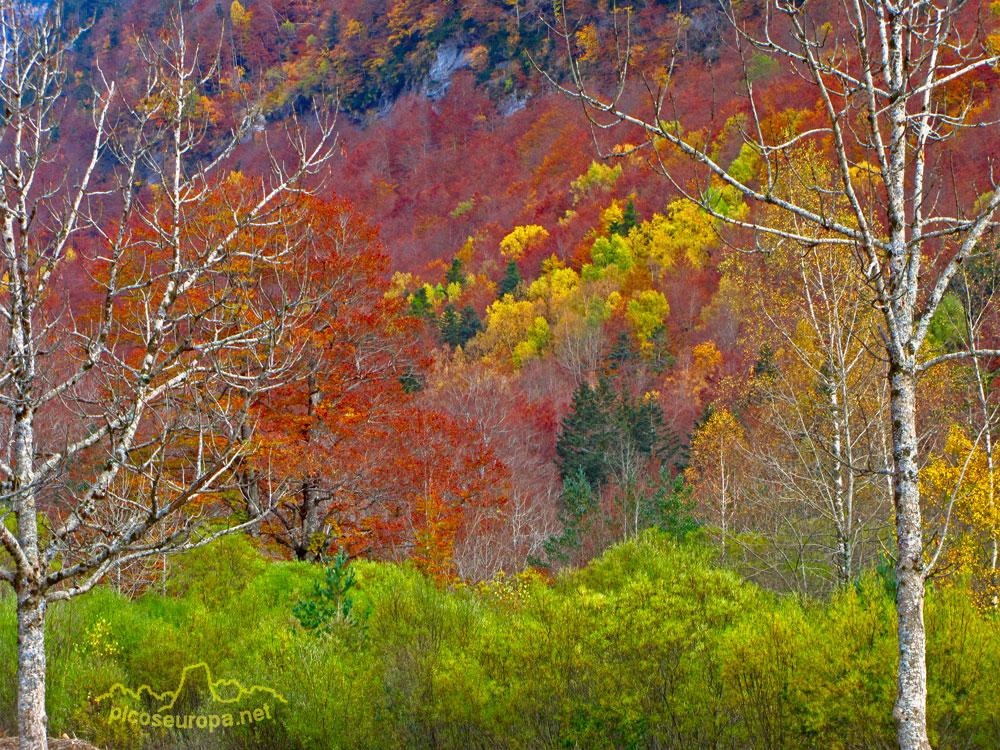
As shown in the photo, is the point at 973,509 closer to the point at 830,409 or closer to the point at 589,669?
the point at 830,409

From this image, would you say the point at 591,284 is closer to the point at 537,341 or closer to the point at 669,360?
the point at 537,341

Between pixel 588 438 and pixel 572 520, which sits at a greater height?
pixel 588 438

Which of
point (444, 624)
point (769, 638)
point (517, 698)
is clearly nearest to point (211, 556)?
point (444, 624)

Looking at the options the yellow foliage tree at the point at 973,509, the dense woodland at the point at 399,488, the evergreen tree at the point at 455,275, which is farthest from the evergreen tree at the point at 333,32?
the yellow foliage tree at the point at 973,509

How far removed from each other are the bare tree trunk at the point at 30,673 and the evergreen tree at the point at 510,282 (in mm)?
59395

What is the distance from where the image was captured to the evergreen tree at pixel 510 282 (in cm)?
6419

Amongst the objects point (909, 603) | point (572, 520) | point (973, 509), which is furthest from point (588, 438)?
point (909, 603)

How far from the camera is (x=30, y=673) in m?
4.87

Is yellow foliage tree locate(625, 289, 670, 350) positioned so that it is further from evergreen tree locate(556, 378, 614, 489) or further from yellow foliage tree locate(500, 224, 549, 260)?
yellow foliage tree locate(500, 224, 549, 260)

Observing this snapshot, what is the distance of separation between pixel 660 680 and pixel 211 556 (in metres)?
6.75

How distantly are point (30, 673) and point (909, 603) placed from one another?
4.92 m

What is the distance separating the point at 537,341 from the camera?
179 feet

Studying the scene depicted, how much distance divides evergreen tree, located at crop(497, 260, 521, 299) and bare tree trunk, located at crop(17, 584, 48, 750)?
2338 inches

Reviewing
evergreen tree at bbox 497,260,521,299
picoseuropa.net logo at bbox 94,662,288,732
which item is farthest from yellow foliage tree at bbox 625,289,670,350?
picoseuropa.net logo at bbox 94,662,288,732
